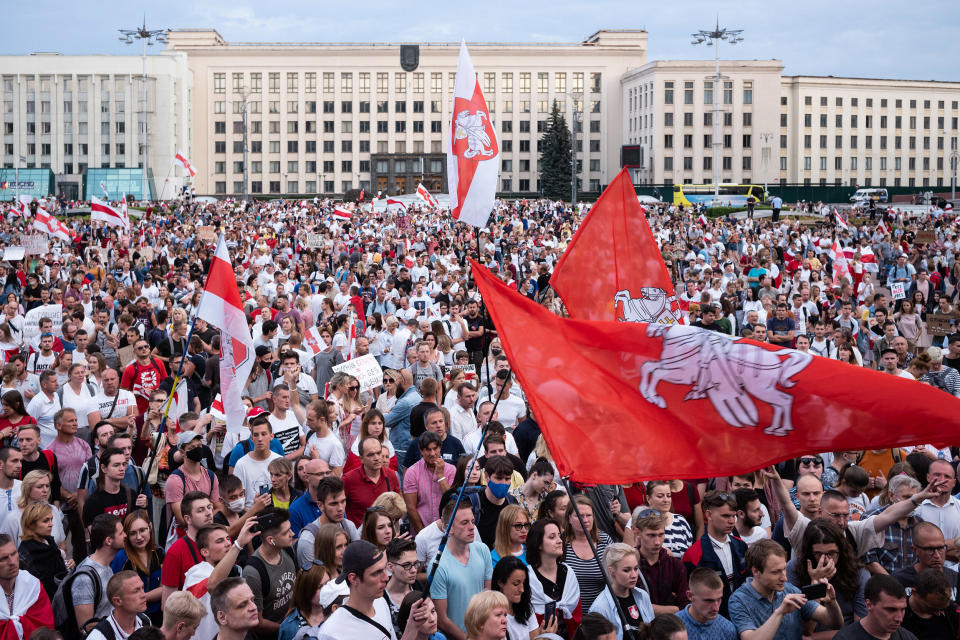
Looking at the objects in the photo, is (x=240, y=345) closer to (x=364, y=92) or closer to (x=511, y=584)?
(x=511, y=584)

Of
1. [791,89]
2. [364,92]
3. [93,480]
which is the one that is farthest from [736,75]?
[93,480]

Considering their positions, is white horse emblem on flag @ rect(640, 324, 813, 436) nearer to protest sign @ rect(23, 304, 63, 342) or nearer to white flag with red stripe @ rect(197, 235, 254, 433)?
white flag with red stripe @ rect(197, 235, 254, 433)

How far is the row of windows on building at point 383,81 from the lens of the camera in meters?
107

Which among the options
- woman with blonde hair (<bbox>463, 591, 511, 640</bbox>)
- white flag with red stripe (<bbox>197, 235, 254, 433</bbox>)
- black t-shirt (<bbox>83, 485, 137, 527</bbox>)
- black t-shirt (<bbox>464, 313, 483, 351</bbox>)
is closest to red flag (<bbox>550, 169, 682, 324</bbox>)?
white flag with red stripe (<bbox>197, 235, 254, 433</bbox>)

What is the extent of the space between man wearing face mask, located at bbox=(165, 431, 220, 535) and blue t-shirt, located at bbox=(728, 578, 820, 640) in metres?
3.72

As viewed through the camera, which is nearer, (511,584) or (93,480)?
(511,584)

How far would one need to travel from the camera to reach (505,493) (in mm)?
7176

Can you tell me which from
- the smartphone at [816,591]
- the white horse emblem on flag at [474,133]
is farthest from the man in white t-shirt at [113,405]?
the smartphone at [816,591]

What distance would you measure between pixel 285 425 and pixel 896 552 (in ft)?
15.6

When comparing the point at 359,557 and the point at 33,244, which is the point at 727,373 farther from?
the point at 33,244

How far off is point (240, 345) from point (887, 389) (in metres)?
5.46

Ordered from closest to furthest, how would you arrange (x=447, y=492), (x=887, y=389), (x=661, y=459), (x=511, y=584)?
(x=887, y=389), (x=661, y=459), (x=511, y=584), (x=447, y=492)

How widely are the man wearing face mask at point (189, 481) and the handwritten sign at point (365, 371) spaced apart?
2.48 meters

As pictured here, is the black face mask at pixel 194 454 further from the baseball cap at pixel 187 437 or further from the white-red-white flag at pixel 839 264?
the white-red-white flag at pixel 839 264
